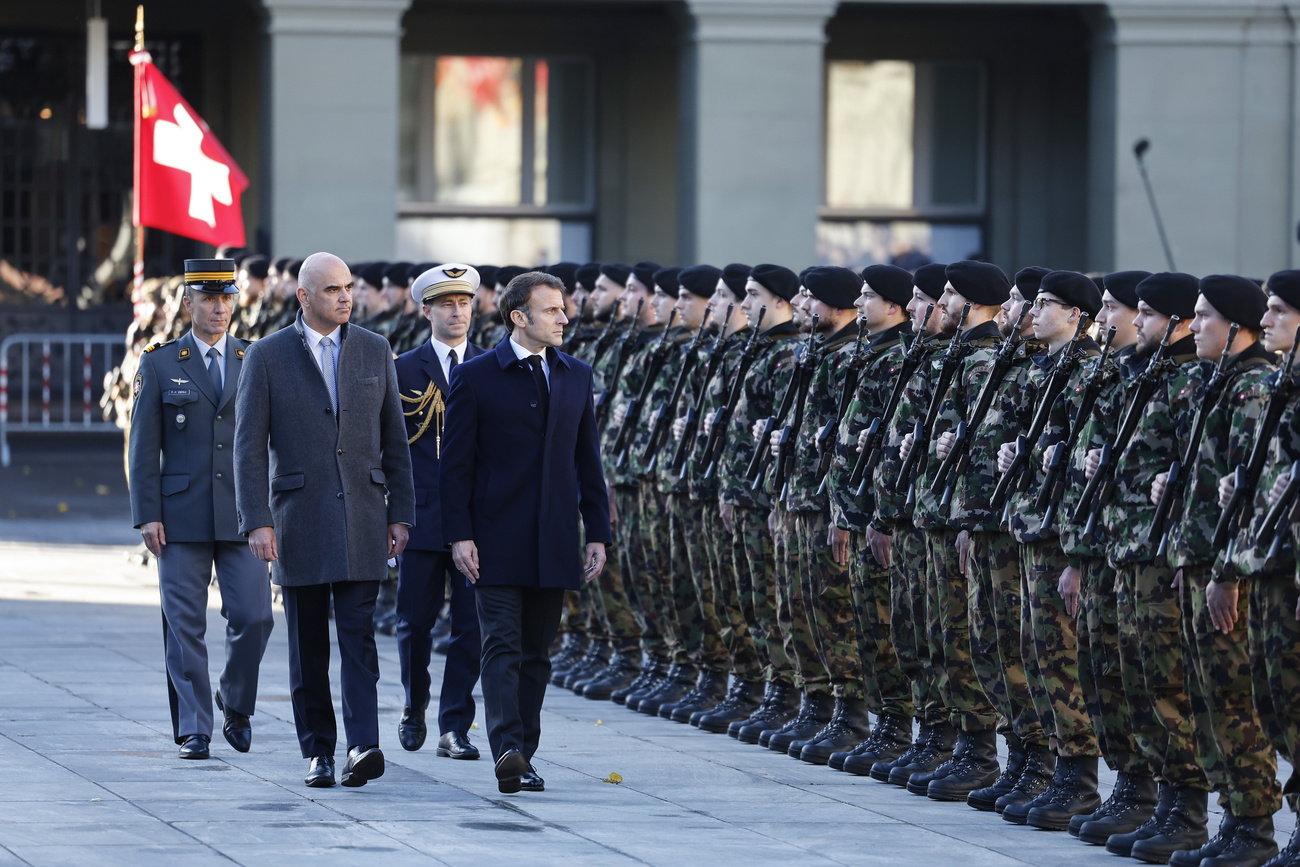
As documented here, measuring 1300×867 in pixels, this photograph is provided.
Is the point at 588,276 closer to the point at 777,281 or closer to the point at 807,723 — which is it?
the point at 777,281

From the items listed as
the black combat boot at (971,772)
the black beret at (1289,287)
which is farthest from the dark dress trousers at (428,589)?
the black beret at (1289,287)

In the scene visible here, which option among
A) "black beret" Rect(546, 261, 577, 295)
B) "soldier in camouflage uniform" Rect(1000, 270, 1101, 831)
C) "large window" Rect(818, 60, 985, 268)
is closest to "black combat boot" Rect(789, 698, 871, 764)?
"soldier in camouflage uniform" Rect(1000, 270, 1101, 831)

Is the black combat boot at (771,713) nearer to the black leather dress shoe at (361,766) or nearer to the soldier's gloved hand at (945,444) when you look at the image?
the soldier's gloved hand at (945,444)

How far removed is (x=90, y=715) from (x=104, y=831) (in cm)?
256

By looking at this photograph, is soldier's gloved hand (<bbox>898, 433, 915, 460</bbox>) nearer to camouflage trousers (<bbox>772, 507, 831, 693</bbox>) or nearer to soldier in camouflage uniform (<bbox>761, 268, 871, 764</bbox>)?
soldier in camouflage uniform (<bbox>761, 268, 871, 764</bbox>)

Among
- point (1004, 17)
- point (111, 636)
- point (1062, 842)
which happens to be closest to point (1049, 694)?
point (1062, 842)

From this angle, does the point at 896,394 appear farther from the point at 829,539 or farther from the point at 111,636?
the point at 111,636

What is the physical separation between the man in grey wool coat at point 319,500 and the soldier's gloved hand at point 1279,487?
3.11 meters

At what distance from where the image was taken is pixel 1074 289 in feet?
25.6

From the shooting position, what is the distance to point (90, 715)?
30.6 feet

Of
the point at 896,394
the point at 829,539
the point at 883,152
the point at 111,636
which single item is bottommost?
the point at 111,636

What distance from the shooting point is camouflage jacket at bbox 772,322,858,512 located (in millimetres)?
8945

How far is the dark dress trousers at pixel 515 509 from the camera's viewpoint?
7.75 m

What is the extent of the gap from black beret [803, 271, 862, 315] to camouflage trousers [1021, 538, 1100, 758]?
1891mm
